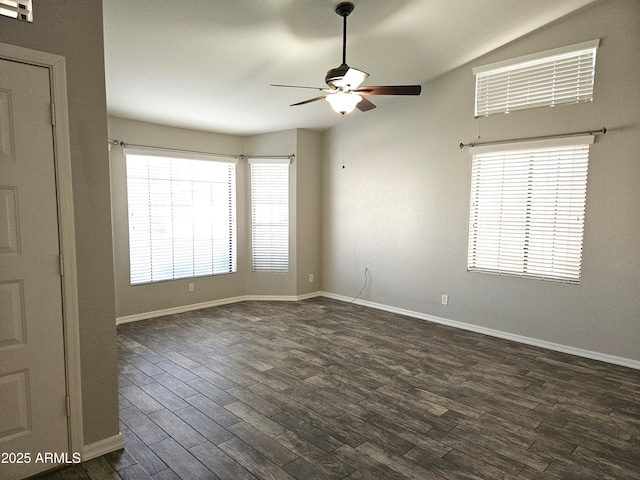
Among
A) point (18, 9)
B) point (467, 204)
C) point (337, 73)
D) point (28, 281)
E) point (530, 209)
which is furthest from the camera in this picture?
point (467, 204)

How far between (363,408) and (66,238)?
2.26 metres

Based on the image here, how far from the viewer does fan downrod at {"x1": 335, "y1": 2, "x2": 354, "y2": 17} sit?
2975 mm

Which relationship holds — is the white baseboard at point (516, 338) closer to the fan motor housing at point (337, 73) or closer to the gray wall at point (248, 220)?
the gray wall at point (248, 220)

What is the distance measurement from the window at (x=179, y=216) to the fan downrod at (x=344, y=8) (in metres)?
3.19

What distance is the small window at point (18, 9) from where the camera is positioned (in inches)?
73.2

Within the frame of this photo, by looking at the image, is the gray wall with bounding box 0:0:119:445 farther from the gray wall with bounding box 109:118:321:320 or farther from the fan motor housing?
the gray wall with bounding box 109:118:321:320

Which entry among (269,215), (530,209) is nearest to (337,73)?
(530,209)

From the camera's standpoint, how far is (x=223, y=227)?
19.7 feet

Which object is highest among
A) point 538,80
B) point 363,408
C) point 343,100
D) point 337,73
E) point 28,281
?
point 538,80

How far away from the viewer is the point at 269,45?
3.49 m

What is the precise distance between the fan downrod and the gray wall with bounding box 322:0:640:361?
7.29 feet

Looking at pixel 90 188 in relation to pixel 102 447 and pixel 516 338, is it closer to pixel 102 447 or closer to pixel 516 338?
pixel 102 447

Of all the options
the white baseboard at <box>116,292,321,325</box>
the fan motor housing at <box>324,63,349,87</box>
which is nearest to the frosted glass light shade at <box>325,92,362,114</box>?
the fan motor housing at <box>324,63,349,87</box>

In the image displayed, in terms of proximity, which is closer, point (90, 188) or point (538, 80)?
point (90, 188)
